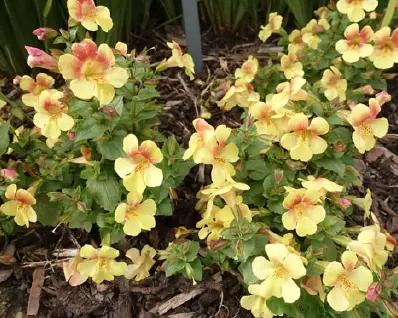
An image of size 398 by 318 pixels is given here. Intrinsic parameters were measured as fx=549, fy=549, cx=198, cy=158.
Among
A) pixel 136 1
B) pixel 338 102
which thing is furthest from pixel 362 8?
pixel 136 1

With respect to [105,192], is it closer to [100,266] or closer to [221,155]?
[100,266]

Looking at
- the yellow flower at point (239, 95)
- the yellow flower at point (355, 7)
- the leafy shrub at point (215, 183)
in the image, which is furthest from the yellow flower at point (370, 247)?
the yellow flower at point (355, 7)

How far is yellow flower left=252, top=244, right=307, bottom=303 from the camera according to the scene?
48.6 inches

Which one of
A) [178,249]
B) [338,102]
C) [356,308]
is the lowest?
[356,308]

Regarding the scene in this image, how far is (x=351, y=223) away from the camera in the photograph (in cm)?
180

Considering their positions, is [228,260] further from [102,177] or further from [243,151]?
[102,177]

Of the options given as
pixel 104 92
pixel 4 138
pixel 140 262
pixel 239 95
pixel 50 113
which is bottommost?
pixel 140 262

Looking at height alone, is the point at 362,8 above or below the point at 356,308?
above

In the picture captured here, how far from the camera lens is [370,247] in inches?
50.7

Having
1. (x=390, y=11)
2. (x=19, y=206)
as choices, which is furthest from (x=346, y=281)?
(x=390, y=11)

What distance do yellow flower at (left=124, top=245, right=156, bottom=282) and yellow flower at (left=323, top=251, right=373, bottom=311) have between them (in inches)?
19.9

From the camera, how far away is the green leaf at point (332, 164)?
146 centimetres

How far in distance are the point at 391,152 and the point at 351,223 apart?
398 millimetres

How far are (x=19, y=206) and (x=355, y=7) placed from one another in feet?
4.02
